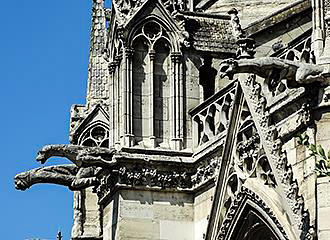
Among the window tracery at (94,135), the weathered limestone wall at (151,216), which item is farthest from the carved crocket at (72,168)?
the window tracery at (94,135)

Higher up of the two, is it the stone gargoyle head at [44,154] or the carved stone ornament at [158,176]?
the stone gargoyle head at [44,154]

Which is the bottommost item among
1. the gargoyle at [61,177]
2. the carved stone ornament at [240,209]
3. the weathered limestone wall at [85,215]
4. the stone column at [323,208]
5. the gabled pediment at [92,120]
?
the stone column at [323,208]

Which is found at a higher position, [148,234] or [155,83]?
[155,83]

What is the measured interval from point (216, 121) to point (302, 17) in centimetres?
261

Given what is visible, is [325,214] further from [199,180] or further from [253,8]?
[253,8]

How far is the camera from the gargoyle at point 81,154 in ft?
80.3

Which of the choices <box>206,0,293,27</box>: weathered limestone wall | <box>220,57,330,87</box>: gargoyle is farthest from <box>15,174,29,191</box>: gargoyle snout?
<box>206,0,293,27</box>: weathered limestone wall

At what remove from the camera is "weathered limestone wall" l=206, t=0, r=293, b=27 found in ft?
92.9

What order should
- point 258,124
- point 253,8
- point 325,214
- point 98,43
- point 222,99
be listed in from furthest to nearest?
1. point 98,43
2. point 253,8
3. point 222,99
4. point 258,124
5. point 325,214

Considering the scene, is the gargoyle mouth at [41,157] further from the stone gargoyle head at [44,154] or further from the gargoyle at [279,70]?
the gargoyle at [279,70]

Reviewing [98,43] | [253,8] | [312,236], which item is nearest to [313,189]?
[312,236]

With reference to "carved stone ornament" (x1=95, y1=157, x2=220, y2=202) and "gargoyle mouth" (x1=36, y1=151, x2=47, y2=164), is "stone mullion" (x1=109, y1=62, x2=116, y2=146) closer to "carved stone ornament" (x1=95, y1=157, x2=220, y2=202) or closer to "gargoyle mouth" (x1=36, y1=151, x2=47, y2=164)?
"carved stone ornament" (x1=95, y1=157, x2=220, y2=202)

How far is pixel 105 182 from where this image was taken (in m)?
25.1

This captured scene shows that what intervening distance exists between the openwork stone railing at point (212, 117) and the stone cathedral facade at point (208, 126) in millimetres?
22
